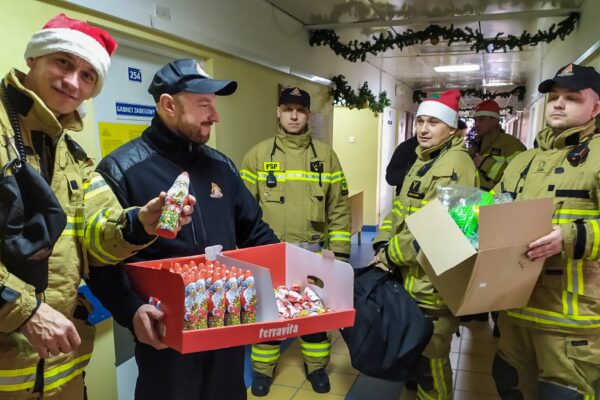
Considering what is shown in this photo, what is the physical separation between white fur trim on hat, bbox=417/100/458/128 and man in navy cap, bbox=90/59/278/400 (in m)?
1.26

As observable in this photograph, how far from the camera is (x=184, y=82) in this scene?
4.45 feet

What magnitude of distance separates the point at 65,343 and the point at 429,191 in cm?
167

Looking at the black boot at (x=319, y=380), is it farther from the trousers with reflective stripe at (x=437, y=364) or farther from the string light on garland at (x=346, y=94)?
the string light on garland at (x=346, y=94)

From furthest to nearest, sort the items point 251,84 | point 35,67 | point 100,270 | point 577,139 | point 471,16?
point 471,16 < point 251,84 < point 577,139 < point 100,270 < point 35,67

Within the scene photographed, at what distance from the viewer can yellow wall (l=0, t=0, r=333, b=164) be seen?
5.46 feet

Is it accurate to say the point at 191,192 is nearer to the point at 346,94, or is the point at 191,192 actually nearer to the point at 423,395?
the point at 423,395

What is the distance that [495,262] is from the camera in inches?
60.8

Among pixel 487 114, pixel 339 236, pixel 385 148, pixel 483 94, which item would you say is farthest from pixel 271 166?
pixel 483 94

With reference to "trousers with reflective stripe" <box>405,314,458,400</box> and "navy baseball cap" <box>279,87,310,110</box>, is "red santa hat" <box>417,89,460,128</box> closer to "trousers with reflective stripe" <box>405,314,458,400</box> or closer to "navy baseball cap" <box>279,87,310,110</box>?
"navy baseball cap" <box>279,87,310,110</box>

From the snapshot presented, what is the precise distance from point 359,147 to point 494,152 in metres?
3.35

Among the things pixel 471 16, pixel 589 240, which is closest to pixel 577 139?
pixel 589 240

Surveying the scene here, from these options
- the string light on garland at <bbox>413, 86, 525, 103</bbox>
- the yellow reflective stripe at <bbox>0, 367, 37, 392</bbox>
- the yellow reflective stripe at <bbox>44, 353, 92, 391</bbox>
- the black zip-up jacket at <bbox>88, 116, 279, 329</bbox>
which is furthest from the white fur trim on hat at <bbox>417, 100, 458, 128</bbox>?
the string light on garland at <bbox>413, 86, 525, 103</bbox>

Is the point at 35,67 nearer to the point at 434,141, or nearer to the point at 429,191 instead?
the point at 429,191

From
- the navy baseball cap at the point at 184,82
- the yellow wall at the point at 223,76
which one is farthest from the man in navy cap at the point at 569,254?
the yellow wall at the point at 223,76
